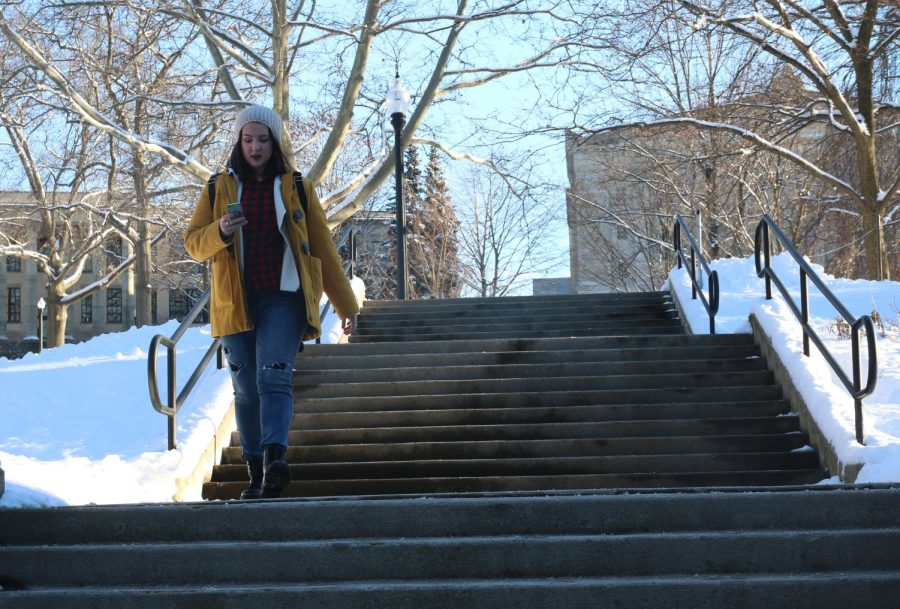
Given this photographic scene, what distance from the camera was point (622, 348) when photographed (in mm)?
8789

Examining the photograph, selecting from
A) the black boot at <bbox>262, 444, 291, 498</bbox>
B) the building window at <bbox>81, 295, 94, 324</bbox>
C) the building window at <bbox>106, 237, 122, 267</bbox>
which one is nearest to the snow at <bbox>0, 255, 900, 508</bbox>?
the black boot at <bbox>262, 444, 291, 498</bbox>

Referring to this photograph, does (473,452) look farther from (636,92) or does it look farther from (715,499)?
(636,92)

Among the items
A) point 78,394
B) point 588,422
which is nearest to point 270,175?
point 588,422

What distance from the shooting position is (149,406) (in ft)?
28.8

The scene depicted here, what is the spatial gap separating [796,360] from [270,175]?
4.10 meters

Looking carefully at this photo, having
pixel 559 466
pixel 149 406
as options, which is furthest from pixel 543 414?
pixel 149 406

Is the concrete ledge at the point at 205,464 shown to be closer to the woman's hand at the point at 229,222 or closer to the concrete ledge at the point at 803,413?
the woman's hand at the point at 229,222

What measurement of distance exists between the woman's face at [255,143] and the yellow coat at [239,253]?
14cm

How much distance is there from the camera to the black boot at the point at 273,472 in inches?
194

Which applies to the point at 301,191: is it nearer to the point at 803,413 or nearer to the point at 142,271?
the point at 803,413

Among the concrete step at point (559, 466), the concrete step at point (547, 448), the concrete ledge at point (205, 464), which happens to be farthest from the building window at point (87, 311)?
the concrete step at point (559, 466)

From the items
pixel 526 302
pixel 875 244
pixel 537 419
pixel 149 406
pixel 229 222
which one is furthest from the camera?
pixel 875 244

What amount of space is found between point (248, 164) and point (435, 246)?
112 feet

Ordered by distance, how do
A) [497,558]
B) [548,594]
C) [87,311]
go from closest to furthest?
[548,594]
[497,558]
[87,311]
